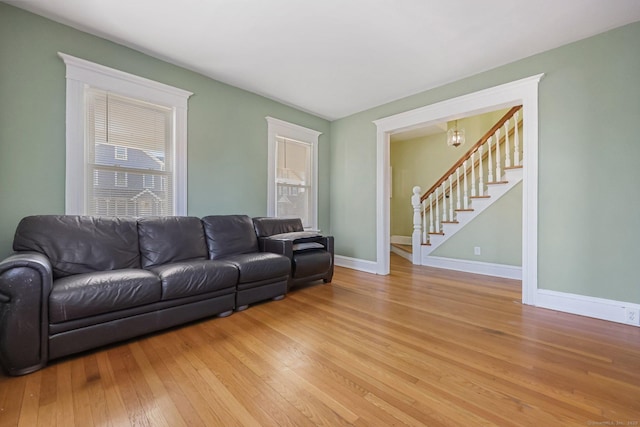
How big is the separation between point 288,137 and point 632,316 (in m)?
4.34

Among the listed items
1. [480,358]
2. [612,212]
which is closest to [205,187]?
[480,358]

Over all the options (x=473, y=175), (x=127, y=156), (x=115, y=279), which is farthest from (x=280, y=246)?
(x=473, y=175)

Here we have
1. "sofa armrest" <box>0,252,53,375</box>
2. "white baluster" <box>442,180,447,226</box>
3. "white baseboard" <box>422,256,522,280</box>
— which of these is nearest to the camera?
"sofa armrest" <box>0,252,53,375</box>

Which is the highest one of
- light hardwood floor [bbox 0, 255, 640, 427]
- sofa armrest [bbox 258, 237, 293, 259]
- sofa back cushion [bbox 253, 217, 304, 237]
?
sofa back cushion [bbox 253, 217, 304, 237]

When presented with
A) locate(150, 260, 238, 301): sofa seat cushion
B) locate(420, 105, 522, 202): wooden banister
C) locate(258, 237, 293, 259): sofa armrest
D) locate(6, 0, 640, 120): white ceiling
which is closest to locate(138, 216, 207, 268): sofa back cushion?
locate(150, 260, 238, 301): sofa seat cushion

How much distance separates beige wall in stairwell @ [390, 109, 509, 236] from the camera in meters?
5.46

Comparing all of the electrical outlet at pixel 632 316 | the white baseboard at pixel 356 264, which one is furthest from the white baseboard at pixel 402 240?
the electrical outlet at pixel 632 316

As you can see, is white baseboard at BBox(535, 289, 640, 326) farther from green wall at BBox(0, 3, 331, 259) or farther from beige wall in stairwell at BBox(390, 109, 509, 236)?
green wall at BBox(0, 3, 331, 259)

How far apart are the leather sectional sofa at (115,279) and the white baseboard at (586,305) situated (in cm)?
270

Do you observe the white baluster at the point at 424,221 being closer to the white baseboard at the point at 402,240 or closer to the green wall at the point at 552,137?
the white baseboard at the point at 402,240

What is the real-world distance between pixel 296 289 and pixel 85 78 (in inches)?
120

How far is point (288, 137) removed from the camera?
167 inches

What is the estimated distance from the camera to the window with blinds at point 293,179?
4.19 m

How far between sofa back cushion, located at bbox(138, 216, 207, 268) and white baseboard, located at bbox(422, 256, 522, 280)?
12.7 ft
